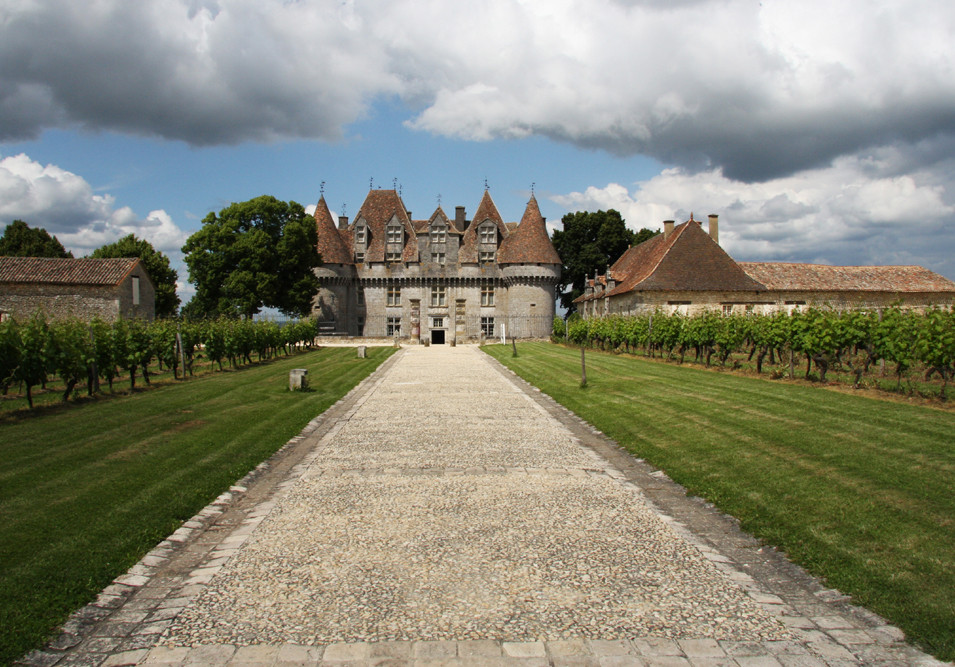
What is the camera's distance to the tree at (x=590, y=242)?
192 ft

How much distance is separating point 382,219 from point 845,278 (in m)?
35.3

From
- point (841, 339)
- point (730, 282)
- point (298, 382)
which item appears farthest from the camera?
point (730, 282)

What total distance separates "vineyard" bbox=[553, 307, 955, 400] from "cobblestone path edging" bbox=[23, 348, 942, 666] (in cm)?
932

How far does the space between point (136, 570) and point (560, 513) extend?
A: 367 centimetres

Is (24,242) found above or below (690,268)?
above

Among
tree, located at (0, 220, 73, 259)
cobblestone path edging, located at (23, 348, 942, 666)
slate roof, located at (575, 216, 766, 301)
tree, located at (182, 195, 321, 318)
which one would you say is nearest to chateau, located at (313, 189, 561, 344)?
tree, located at (182, 195, 321, 318)

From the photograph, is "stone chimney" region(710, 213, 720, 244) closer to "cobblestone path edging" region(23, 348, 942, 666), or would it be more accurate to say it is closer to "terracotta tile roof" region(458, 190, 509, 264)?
"terracotta tile roof" region(458, 190, 509, 264)

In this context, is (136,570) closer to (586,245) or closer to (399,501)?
(399,501)

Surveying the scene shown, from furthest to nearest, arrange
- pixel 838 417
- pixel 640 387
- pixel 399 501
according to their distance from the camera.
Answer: pixel 640 387
pixel 838 417
pixel 399 501

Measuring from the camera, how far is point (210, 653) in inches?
142

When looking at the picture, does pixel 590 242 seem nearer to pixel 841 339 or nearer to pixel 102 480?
pixel 841 339

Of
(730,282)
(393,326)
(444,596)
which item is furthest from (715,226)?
(444,596)

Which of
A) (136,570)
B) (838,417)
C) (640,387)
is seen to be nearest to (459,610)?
(136,570)

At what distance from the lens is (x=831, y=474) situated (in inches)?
271
